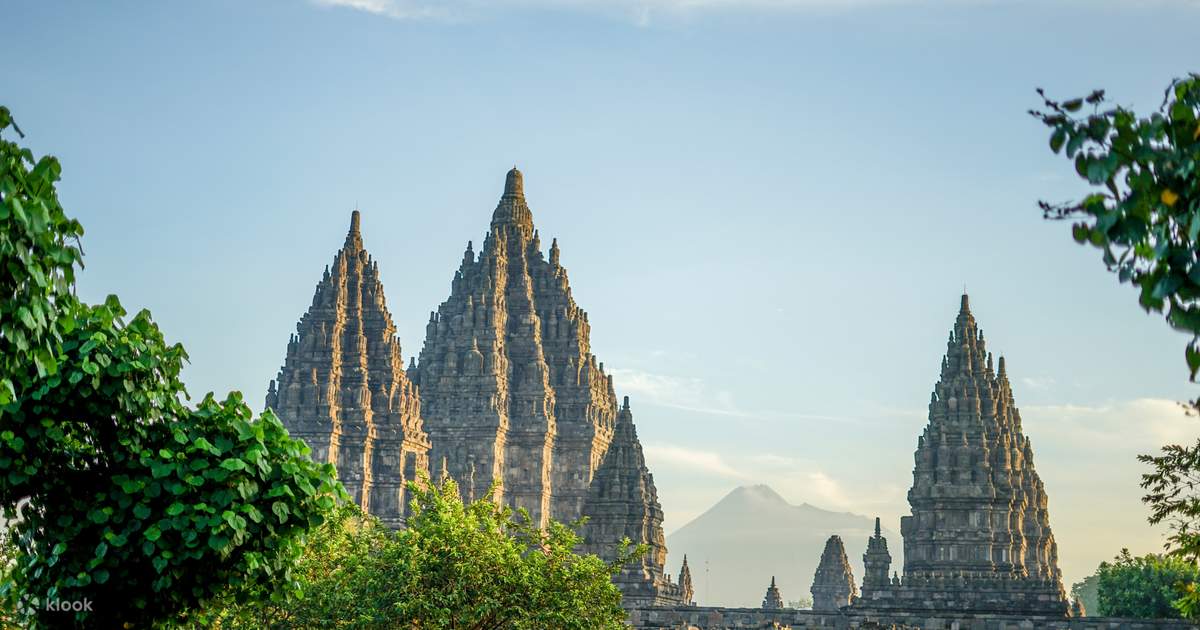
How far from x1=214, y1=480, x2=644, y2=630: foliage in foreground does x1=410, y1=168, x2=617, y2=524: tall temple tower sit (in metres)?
56.6

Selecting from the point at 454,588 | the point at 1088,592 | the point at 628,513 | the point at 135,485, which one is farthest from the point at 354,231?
the point at 1088,592

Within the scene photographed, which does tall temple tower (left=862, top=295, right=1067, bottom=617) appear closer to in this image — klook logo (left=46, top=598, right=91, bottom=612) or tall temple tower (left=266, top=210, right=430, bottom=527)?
tall temple tower (left=266, top=210, right=430, bottom=527)

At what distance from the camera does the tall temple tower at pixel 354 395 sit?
328 ft

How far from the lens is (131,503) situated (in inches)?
848

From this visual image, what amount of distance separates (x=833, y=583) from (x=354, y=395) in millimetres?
37175

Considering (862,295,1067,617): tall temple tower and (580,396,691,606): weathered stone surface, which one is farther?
(862,295,1067,617): tall temple tower

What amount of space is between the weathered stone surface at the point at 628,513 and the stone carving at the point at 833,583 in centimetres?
3975

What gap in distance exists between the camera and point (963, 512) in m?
92.1

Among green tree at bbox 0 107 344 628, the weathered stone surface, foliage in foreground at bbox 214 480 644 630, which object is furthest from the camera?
the weathered stone surface

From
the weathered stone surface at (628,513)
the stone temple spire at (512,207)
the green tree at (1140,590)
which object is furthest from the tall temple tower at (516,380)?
the green tree at (1140,590)

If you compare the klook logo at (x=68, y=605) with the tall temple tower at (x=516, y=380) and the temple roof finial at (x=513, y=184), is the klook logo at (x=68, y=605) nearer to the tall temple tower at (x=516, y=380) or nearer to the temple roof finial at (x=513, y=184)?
the tall temple tower at (x=516, y=380)

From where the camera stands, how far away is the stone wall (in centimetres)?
6488

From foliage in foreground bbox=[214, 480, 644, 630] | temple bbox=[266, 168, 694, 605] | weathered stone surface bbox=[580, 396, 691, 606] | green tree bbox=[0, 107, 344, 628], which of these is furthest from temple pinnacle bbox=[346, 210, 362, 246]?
green tree bbox=[0, 107, 344, 628]

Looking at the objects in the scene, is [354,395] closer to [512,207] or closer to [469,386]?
[469,386]
